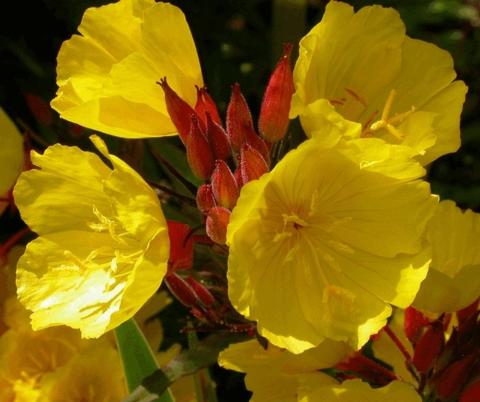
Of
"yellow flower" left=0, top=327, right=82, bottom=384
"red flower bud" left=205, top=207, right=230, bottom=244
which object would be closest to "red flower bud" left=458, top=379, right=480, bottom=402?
"red flower bud" left=205, top=207, right=230, bottom=244

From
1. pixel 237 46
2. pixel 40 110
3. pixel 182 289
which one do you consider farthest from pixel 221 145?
pixel 237 46

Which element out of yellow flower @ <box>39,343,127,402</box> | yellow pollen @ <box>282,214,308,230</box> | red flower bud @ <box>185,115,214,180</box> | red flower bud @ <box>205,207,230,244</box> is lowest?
yellow flower @ <box>39,343,127,402</box>

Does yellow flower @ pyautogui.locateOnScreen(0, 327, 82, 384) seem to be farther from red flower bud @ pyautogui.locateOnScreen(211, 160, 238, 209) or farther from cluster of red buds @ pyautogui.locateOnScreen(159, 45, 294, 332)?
red flower bud @ pyautogui.locateOnScreen(211, 160, 238, 209)

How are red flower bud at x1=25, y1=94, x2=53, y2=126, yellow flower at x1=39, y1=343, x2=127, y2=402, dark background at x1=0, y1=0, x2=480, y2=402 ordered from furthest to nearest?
dark background at x1=0, y1=0, x2=480, y2=402 < red flower bud at x1=25, y1=94, x2=53, y2=126 < yellow flower at x1=39, y1=343, x2=127, y2=402

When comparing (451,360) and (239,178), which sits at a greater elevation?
(239,178)

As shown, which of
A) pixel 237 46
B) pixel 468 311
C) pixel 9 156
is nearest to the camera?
pixel 468 311

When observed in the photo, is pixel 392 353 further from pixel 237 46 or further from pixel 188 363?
pixel 237 46

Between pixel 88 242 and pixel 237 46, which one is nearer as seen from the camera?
pixel 88 242
